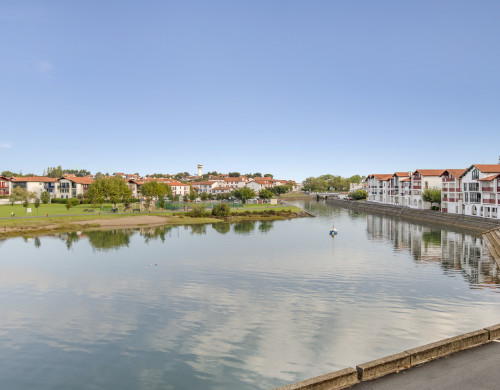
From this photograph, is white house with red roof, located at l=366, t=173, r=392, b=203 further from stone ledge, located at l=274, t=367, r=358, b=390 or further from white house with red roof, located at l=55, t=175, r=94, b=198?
stone ledge, located at l=274, t=367, r=358, b=390

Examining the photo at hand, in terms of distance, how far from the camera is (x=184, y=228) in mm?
79188

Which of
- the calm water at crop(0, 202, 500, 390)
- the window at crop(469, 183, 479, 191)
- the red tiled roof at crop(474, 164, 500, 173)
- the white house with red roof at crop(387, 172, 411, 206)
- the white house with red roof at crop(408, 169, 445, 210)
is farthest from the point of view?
the white house with red roof at crop(387, 172, 411, 206)

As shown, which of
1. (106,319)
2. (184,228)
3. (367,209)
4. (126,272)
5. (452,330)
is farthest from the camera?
(367,209)

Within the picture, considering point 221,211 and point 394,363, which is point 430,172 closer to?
point 221,211

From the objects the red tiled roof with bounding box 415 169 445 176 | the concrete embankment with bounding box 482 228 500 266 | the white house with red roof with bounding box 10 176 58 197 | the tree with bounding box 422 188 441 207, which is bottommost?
the concrete embankment with bounding box 482 228 500 266

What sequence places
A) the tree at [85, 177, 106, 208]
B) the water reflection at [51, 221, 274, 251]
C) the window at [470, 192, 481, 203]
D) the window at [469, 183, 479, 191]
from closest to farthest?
the water reflection at [51, 221, 274, 251] → the window at [470, 192, 481, 203] → the window at [469, 183, 479, 191] → the tree at [85, 177, 106, 208]

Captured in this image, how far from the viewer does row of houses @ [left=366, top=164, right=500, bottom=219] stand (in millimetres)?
73875

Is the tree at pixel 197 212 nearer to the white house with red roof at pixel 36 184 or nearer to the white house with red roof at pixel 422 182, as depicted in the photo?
the white house with red roof at pixel 422 182

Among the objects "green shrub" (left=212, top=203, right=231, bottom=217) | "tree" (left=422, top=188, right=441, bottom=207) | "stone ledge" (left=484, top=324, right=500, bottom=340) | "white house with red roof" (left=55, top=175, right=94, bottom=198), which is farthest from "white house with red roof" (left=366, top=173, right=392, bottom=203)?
"stone ledge" (left=484, top=324, right=500, bottom=340)

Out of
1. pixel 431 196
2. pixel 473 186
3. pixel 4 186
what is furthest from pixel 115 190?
pixel 473 186

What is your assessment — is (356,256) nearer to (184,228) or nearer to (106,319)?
(106,319)

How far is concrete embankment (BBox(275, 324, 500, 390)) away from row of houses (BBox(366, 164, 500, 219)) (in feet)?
230

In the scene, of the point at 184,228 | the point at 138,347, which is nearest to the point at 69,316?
the point at 138,347

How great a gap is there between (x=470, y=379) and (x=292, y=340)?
35.5ft
